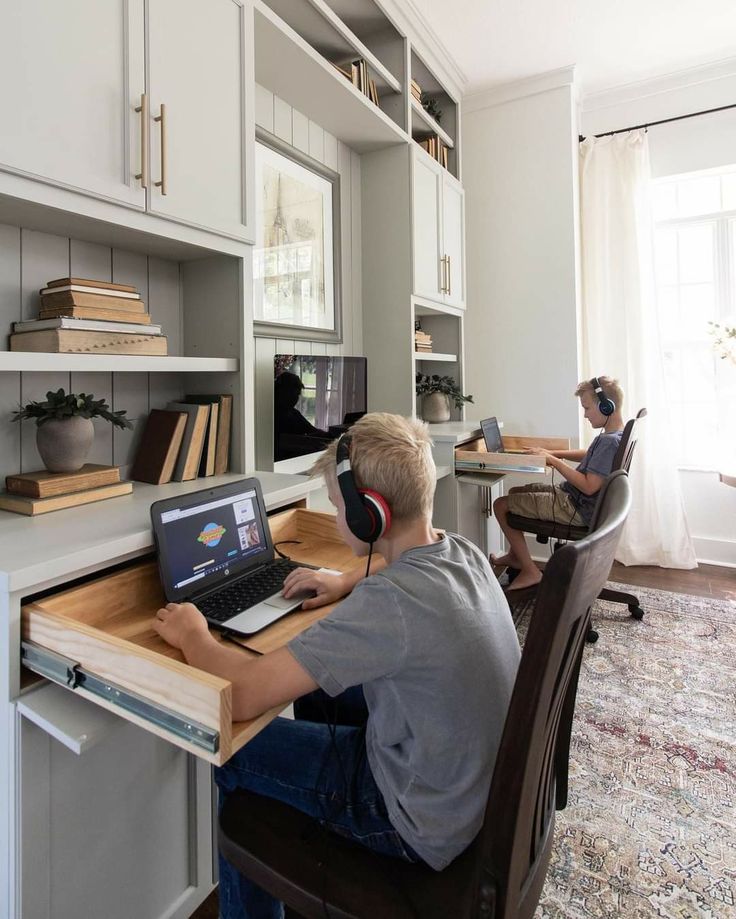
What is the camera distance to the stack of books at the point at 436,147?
3.25 meters

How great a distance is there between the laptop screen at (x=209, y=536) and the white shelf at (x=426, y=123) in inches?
99.1

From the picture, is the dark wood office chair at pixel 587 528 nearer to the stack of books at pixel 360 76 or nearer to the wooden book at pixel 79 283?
the stack of books at pixel 360 76

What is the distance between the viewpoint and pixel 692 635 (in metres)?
2.88

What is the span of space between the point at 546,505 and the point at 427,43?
2540mm

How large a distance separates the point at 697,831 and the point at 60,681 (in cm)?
172

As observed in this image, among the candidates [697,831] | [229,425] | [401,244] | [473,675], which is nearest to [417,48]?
[401,244]

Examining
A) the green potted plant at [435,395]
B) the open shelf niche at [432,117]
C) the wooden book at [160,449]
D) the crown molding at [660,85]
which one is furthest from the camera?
the crown molding at [660,85]

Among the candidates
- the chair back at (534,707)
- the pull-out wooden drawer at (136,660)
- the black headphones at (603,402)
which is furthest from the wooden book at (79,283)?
the black headphones at (603,402)

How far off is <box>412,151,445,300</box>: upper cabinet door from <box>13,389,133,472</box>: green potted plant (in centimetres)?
189

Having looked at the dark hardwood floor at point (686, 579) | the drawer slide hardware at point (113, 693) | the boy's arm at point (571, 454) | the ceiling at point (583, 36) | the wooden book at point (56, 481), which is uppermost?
the ceiling at point (583, 36)

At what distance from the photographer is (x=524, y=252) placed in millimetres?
3857

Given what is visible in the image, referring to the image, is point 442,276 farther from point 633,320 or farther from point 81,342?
point 81,342

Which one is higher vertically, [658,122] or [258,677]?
[658,122]

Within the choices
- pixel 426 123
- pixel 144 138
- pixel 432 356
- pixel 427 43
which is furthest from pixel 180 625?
pixel 427 43
